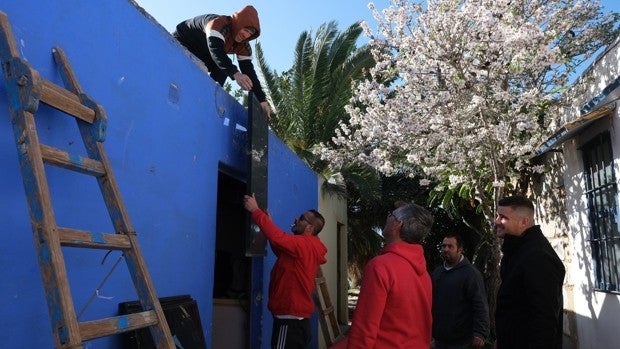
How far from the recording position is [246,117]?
194 inches

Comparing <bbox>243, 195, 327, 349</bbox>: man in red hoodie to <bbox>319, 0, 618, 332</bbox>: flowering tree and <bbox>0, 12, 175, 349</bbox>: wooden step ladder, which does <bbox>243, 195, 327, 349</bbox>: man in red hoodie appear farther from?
<bbox>319, 0, 618, 332</bbox>: flowering tree

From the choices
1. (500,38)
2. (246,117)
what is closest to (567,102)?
(500,38)

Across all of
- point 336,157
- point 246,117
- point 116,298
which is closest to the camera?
point 116,298

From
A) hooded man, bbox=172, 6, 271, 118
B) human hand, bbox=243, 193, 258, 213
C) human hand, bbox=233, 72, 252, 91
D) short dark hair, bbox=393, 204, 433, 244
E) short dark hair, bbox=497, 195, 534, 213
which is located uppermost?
hooded man, bbox=172, 6, 271, 118

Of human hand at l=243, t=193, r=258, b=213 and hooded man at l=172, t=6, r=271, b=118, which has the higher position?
hooded man at l=172, t=6, r=271, b=118

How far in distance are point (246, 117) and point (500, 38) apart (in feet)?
12.1

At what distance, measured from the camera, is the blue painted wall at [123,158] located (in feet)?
6.79

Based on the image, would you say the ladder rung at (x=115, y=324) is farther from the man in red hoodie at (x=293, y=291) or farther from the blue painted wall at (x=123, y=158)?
the man in red hoodie at (x=293, y=291)

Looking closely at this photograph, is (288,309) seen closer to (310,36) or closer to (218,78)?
(218,78)

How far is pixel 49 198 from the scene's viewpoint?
1.76 m

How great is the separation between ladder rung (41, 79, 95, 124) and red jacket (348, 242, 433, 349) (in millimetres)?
1513

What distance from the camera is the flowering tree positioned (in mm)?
6617

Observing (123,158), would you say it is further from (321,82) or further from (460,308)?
(321,82)

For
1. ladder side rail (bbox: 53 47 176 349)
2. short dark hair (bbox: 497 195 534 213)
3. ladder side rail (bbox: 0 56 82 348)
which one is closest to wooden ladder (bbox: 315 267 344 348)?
short dark hair (bbox: 497 195 534 213)
